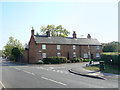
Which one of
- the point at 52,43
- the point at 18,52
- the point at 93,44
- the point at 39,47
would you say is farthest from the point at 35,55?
the point at 93,44

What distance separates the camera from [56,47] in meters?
41.8

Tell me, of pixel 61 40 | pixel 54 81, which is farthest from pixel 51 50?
pixel 54 81

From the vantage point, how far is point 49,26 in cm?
6412

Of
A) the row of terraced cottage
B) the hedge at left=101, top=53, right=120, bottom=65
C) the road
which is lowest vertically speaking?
the road

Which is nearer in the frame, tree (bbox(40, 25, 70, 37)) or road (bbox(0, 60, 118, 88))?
road (bbox(0, 60, 118, 88))

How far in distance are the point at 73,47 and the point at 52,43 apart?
766 cm

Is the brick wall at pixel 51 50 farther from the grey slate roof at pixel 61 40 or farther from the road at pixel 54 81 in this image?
the road at pixel 54 81

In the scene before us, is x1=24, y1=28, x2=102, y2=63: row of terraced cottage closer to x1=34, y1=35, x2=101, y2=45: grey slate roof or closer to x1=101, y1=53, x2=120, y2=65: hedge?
x1=34, y1=35, x2=101, y2=45: grey slate roof

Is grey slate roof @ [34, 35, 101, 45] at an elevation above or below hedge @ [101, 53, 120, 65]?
above

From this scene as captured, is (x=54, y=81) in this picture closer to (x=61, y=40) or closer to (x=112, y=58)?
(x=112, y=58)

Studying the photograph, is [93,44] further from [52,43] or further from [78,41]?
[52,43]

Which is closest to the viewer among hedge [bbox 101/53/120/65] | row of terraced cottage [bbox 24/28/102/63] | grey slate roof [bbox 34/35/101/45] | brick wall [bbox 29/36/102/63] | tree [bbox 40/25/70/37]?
hedge [bbox 101/53/120/65]

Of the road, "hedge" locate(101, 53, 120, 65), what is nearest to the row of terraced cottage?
"hedge" locate(101, 53, 120, 65)

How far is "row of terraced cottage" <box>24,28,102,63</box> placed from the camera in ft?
129
